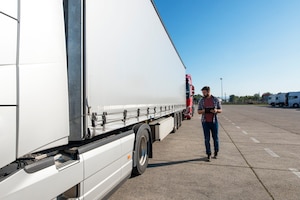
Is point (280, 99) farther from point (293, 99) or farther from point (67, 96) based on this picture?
point (67, 96)

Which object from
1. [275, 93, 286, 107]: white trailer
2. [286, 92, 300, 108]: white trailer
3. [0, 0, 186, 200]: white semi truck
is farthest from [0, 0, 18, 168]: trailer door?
[275, 93, 286, 107]: white trailer

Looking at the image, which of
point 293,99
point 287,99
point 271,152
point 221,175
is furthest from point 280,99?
point 221,175

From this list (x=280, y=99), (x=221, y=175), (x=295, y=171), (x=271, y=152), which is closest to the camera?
(x=221, y=175)

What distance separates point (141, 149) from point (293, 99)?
46.2m

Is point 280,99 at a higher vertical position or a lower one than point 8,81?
higher

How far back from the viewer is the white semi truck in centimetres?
159

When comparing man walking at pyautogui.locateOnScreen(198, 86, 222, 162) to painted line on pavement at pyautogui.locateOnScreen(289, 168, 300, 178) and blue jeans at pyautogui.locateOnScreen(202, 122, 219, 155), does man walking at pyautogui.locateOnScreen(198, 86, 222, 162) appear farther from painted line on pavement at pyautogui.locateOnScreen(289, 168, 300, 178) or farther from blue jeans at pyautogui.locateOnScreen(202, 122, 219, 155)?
painted line on pavement at pyautogui.locateOnScreen(289, 168, 300, 178)

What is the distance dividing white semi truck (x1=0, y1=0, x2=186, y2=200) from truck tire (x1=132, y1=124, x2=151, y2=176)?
37mm

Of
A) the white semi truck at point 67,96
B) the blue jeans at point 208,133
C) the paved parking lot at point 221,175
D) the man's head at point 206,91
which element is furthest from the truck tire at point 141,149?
the man's head at point 206,91

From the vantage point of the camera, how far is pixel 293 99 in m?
41.7

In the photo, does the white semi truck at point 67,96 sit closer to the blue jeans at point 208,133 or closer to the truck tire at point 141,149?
the truck tire at point 141,149

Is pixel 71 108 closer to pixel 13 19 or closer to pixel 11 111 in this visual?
pixel 11 111

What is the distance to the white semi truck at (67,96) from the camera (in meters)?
1.59

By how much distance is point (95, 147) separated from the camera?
8.59 feet
